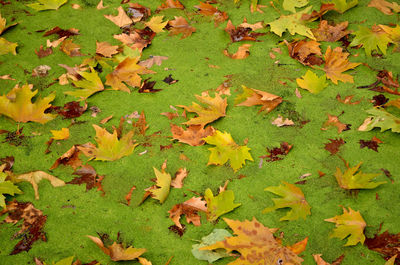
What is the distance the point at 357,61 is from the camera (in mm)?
2508

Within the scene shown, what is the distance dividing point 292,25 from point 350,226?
156 cm

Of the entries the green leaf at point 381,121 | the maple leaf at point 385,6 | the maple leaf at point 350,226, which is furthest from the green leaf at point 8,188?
the maple leaf at point 385,6

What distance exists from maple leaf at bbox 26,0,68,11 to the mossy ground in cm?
14

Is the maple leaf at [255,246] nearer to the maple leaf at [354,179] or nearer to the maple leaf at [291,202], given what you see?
the maple leaf at [291,202]

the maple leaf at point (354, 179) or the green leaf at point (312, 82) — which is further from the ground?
the green leaf at point (312, 82)

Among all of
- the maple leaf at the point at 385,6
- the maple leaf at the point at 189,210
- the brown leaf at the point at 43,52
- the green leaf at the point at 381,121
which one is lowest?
the maple leaf at the point at 189,210

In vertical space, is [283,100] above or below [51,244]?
above

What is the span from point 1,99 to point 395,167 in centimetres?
218

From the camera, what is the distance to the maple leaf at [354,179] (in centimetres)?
181

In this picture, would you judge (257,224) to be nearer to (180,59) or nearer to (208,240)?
(208,240)

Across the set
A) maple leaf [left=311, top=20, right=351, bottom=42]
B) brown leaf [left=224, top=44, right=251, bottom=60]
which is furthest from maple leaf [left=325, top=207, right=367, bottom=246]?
maple leaf [left=311, top=20, right=351, bottom=42]

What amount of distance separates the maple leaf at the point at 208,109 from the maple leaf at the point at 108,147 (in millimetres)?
359

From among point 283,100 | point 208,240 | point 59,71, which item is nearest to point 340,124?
point 283,100

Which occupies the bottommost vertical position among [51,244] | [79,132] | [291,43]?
[51,244]
